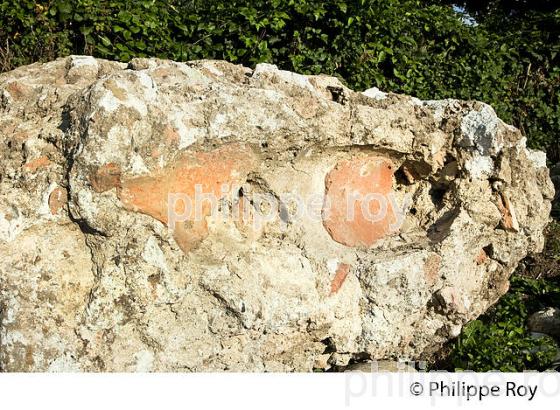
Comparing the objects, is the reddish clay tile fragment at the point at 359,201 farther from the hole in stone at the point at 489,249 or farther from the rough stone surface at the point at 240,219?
the hole in stone at the point at 489,249

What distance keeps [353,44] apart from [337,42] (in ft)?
0.46

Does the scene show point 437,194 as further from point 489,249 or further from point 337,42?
point 337,42

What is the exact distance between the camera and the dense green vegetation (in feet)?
18.2

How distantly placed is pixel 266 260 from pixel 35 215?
1.04 m

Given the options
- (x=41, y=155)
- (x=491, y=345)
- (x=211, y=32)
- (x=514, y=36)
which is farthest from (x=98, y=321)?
(x=514, y=36)

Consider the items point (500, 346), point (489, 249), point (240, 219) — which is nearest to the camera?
point (240, 219)

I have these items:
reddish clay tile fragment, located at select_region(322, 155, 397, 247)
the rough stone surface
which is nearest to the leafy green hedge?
the rough stone surface

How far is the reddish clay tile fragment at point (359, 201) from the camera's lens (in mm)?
3666

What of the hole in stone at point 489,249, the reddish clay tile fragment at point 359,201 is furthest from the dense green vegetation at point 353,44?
the reddish clay tile fragment at point 359,201

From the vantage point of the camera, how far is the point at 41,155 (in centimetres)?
315

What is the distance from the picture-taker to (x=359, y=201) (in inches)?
147

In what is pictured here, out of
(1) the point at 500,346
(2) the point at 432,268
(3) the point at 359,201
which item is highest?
(3) the point at 359,201

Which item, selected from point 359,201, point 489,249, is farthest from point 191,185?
point 489,249

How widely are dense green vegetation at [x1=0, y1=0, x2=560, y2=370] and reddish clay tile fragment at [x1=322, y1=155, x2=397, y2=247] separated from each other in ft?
3.02
